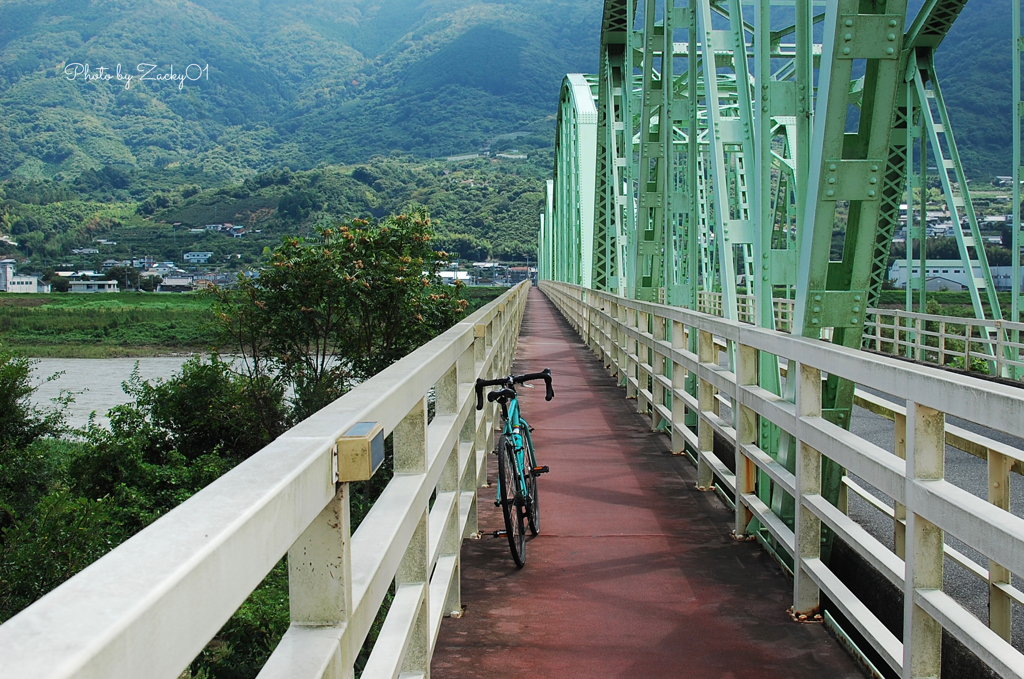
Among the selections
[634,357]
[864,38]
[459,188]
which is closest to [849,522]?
[864,38]

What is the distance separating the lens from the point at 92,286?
104 metres

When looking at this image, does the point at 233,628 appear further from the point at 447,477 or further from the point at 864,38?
the point at 864,38

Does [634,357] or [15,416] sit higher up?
[634,357]

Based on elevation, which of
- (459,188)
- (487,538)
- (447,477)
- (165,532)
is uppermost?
(459,188)

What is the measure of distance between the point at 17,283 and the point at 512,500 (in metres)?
121

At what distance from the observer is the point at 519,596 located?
452 cm

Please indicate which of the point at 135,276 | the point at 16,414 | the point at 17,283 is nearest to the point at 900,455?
the point at 16,414

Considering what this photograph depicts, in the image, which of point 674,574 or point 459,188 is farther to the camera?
point 459,188

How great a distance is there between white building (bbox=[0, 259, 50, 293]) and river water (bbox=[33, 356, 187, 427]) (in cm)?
5538

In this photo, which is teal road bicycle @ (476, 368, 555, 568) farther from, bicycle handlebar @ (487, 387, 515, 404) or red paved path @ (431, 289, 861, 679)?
red paved path @ (431, 289, 861, 679)

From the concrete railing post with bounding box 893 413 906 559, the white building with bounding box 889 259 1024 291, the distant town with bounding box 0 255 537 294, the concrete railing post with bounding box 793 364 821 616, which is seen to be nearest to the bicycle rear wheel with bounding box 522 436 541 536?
the concrete railing post with bounding box 793 364 821 616

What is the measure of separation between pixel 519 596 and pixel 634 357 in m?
6.17

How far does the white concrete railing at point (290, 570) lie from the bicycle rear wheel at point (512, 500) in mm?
1004

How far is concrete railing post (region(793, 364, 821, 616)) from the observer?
4164mm
